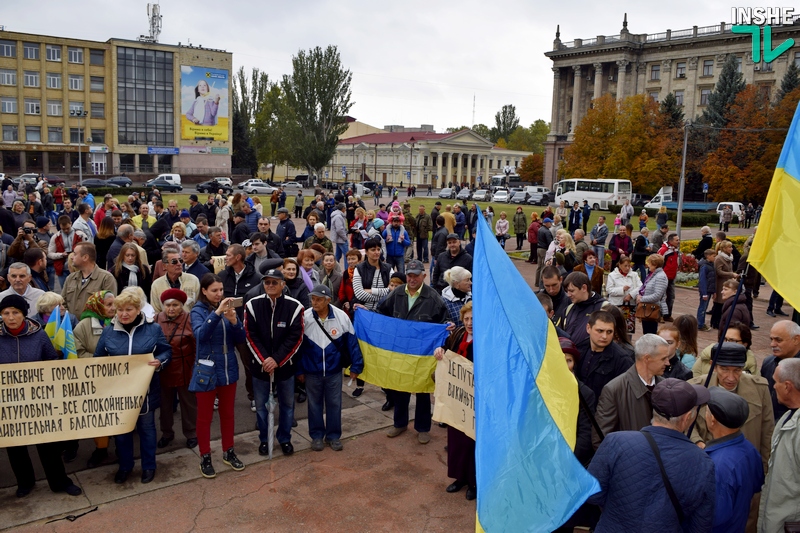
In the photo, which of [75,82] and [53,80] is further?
[75,82]

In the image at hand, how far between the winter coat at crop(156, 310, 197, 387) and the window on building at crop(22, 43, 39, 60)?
7999 centimetres

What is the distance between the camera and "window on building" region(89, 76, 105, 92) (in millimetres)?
75500

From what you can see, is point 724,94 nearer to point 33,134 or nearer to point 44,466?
point 44,466

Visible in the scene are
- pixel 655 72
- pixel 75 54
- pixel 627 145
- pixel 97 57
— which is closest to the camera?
pixel 627 145

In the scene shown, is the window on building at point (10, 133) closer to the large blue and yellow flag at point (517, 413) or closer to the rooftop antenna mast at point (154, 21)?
the rooftop antenna mast at point (154, 21)

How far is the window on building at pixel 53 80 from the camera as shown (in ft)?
242

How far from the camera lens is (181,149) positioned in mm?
79625

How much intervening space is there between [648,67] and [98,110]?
68.7m

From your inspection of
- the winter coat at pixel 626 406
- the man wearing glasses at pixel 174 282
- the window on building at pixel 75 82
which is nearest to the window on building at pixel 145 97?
the window on building at pixel 75 82

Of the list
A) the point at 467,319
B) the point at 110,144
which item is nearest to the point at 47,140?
the point at 110,144

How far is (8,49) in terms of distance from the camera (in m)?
71.6

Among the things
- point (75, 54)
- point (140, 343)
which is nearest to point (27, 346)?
point (140, 343)

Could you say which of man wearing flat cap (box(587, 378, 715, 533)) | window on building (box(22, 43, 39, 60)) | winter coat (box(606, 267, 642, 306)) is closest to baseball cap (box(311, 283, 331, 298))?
man wearing flat cap (box(587, 378, 715, 533))

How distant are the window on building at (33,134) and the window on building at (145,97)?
8357 millimetres
